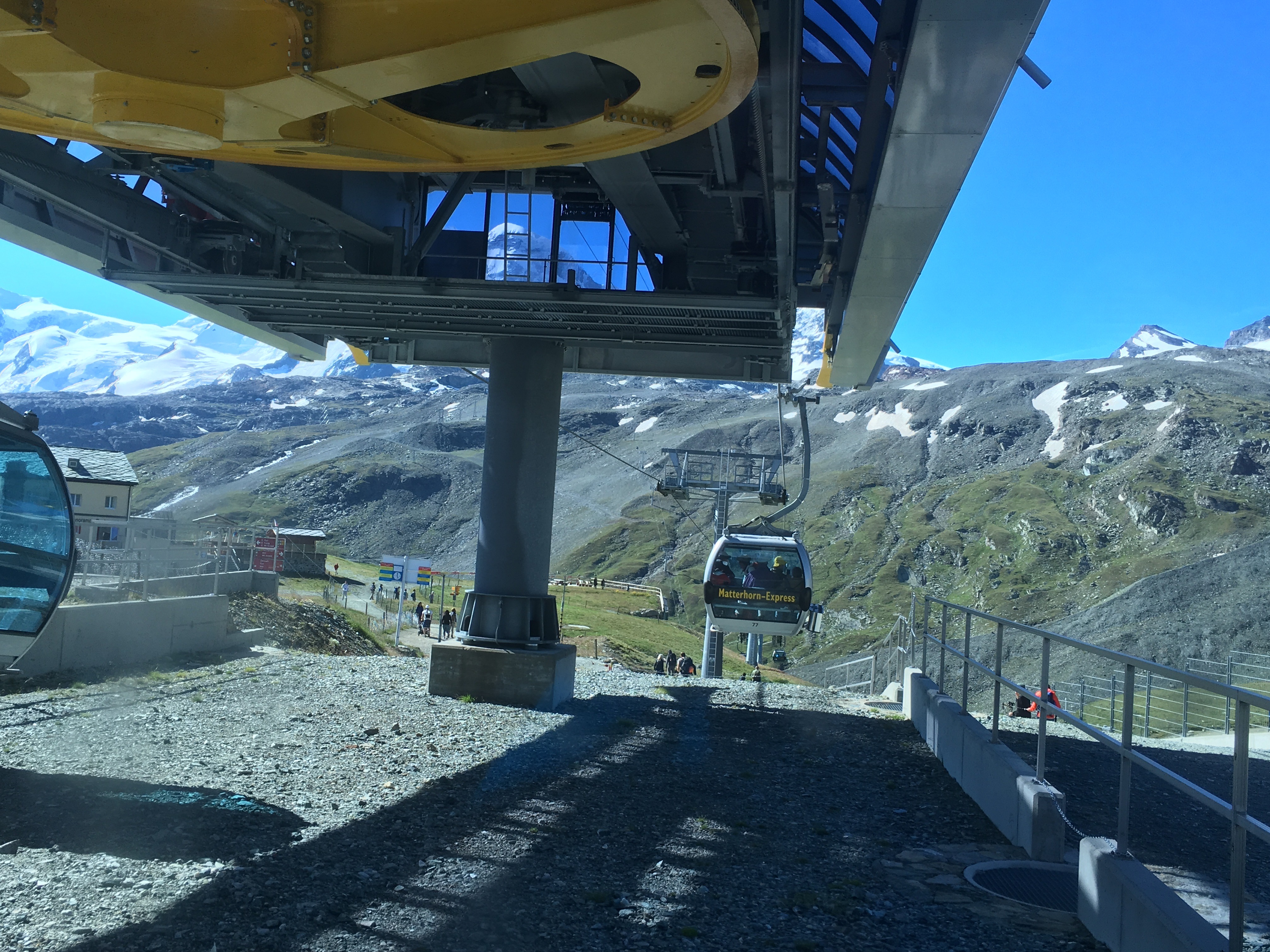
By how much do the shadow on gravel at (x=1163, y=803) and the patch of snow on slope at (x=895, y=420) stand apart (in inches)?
6617

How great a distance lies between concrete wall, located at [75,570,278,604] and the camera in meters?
14.7

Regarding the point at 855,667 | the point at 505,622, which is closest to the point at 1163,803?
the point at 505,622

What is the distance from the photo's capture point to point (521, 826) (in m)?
6.69

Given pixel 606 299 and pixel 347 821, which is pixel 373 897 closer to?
pixel 347 821

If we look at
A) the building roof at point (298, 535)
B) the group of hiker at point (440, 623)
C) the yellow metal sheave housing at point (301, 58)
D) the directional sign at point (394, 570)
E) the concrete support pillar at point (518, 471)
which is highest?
the yellow metal sheave housing at point (301, 58)

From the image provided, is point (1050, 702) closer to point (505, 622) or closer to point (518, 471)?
point (505, 622)

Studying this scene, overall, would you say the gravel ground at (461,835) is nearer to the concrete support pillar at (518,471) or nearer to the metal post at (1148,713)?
the concrete support pillar at (518,471)

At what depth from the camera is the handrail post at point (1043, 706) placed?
6152 millimetres

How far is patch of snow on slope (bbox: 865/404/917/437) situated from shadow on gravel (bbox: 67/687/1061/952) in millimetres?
171625

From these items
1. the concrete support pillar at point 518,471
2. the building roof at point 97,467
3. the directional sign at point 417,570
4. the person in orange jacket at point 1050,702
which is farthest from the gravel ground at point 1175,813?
the building roof at point 97,467

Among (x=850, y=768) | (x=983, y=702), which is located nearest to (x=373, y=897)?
(x=850, y=768)

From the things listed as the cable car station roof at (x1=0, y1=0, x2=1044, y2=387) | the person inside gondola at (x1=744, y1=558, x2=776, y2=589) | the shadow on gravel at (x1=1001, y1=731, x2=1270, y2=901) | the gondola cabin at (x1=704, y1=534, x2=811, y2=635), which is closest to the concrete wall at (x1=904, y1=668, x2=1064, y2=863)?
the shadow on gravel at (x1=1001, y1=731, x2=1270, y2=901)

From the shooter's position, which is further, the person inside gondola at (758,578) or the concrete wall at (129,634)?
the person inside gondola at (758,578)

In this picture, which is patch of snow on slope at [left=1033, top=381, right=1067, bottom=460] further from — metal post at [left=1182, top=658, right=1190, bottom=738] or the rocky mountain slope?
metal post at [left=1182, top=658, right=1190, bottom=738]
